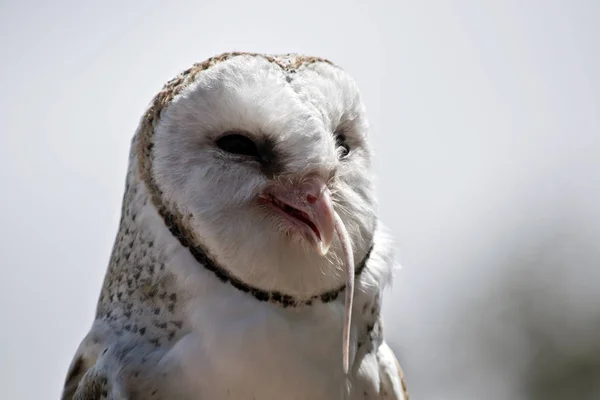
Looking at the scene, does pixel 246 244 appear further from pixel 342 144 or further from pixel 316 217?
pixel 342 144

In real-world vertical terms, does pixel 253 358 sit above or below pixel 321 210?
below

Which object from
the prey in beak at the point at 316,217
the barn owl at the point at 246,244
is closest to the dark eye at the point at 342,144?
the barn owl at the point at 246,244

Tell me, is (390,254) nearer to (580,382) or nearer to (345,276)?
(345,276)

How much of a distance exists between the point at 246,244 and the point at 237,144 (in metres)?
0.28

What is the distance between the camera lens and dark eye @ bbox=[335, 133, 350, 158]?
2990mm

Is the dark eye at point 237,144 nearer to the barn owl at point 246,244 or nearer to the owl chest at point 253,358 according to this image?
the barn owl at point 246,244

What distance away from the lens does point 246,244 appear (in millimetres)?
2818

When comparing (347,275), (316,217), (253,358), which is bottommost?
(253,358)

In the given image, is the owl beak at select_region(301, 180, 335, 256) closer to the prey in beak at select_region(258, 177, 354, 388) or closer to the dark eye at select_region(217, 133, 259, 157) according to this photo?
the prey in beak at select_region(258, 177, 354, 388)

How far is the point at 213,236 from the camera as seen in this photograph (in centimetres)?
284

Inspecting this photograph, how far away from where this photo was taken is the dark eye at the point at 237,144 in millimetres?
2850

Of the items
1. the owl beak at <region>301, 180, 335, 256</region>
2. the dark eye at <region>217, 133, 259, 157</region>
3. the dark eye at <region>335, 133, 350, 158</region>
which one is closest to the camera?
the owl beak at <region>301, 180, 335, 256</region>

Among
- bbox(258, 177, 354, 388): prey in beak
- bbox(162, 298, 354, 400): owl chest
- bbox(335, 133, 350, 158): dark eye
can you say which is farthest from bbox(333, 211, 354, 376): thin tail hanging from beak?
bbox(335, 133, 350, 158): dark eye

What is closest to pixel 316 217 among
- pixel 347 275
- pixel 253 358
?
pixel 347 275
